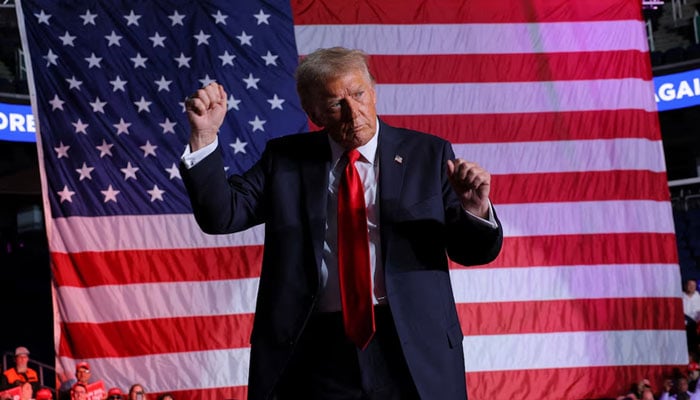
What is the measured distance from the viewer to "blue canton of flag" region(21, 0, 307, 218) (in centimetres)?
602

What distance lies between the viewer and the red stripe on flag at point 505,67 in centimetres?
637

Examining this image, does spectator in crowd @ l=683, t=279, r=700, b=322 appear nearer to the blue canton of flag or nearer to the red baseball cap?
the blue canton of flag

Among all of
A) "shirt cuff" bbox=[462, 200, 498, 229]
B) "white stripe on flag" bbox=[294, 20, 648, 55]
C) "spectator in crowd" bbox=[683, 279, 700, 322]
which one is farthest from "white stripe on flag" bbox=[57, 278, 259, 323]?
"spectator in crowd" bbox=[683, 279, 700, 322]

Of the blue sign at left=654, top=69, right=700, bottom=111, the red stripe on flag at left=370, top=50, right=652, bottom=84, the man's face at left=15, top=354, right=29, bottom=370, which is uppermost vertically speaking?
the blue sign at left=654, top=69, right=700, bottom=111

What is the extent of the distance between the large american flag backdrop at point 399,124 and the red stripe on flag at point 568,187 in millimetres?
13

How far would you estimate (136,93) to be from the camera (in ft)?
19.9

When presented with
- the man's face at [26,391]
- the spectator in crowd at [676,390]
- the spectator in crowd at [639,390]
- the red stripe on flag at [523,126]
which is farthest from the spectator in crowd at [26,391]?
the spectator in crowd at [676,390]

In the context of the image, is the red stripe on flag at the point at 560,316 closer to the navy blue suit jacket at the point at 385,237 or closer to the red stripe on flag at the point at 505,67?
the red stripe on flag at the point at 505,67

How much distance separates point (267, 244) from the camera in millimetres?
1803

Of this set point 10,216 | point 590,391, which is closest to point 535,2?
point 590,391

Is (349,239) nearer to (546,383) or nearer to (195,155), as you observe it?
(195,155)

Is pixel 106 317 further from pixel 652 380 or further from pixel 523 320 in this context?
pixel 652 380

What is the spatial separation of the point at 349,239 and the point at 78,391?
14.1ft

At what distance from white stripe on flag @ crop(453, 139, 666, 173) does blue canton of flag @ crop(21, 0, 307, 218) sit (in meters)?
1.27
